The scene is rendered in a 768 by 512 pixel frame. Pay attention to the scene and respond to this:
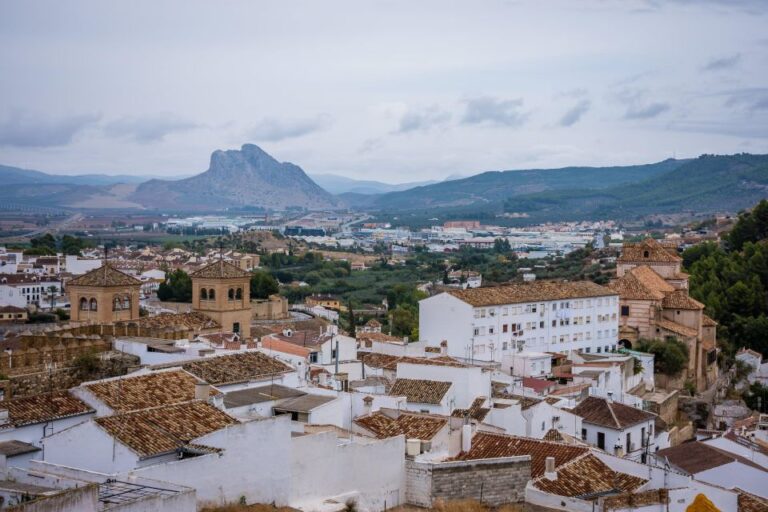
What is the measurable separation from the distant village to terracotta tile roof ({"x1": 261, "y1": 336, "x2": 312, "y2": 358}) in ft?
0.27

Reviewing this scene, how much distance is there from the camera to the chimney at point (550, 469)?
1864 centimetres

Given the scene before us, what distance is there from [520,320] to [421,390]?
500 inches

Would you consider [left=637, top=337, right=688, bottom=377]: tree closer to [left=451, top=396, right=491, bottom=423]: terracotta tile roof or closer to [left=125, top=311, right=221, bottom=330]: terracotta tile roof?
[left=451, top=396, right=491, bottom=423]: terracotta tile roof

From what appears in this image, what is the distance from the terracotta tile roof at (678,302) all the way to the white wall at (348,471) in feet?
87.3

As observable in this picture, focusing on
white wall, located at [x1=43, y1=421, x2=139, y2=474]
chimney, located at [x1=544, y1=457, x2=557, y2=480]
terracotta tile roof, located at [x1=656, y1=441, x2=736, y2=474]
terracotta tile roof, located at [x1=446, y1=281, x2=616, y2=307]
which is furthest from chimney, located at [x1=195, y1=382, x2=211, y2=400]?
terracotta tile roof, located at [x1=446, y1=281, x2=616, y2=307]

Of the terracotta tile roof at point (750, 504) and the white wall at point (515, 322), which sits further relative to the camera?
the white wall at point (515, 322)

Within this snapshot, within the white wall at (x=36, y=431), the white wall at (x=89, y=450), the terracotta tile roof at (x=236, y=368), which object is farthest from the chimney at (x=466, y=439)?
the white wall at (x=89, y=450)

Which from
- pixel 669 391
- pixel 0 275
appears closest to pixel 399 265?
pixel 0 275

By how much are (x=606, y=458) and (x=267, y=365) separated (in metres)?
7.27

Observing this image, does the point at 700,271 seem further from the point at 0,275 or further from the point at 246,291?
the point at 0,275

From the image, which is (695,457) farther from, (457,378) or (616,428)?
(457,378)

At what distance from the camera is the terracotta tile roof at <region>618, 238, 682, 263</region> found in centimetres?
4678

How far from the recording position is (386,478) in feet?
57.7

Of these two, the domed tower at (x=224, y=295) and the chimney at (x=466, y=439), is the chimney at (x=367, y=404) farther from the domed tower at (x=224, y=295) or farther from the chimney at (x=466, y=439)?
the domed tower at (x=224, y=295)
